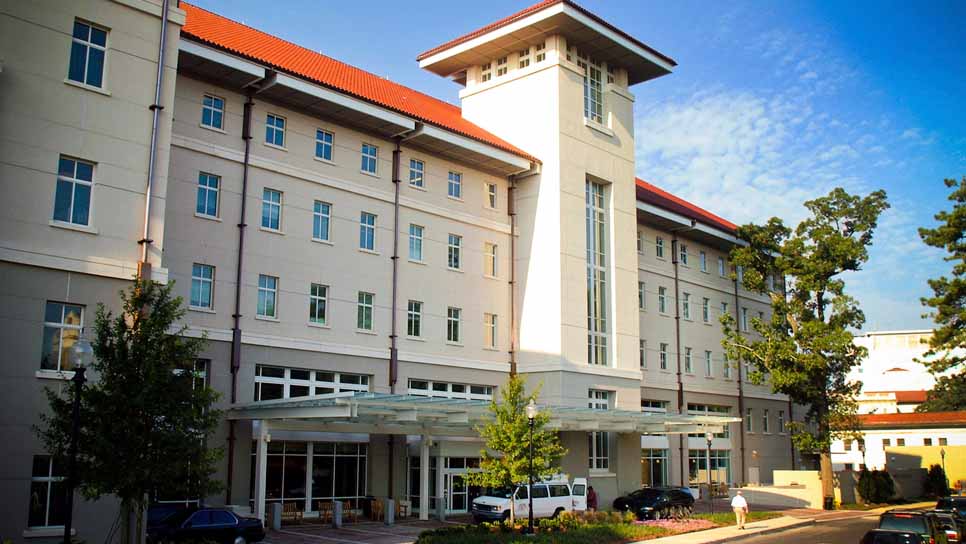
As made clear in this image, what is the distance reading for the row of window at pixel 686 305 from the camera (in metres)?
50.2

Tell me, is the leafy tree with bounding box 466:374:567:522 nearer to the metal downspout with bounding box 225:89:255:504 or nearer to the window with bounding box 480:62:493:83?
the metal downspout with bounding box 225:89:255:504

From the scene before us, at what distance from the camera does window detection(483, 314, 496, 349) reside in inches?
1590

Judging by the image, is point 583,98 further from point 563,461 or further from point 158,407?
point 158,407

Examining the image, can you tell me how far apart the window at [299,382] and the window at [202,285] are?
3041 mm

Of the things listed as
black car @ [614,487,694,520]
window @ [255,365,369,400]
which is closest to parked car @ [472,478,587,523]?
black car @ [614,487,694,520]

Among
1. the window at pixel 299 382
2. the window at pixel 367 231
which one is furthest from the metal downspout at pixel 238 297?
the window at pixel 367 231

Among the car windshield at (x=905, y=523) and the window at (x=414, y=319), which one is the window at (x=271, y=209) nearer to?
the window at (x=414, y=319)

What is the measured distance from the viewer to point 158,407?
1894 centimetres

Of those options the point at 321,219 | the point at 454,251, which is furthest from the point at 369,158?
the point at 454,251

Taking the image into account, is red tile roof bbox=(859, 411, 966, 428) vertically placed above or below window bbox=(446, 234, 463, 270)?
below

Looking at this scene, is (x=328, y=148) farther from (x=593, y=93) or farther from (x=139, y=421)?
(x=139, y=421)

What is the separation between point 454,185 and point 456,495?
13.7 meters

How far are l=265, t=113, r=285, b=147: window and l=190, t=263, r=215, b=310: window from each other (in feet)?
18.5

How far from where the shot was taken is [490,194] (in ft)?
138
